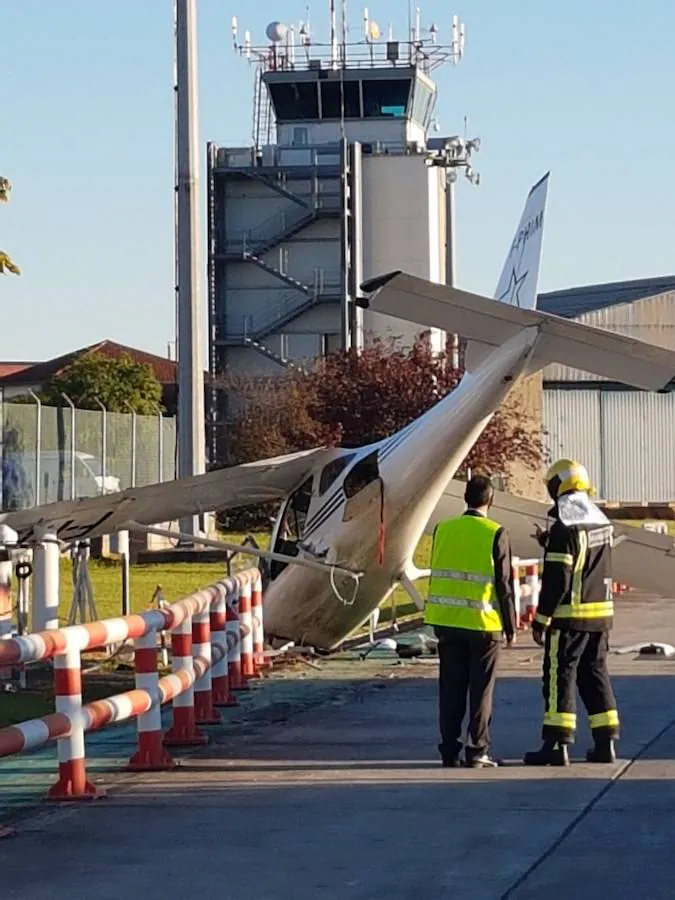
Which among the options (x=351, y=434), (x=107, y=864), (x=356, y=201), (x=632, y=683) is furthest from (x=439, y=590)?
(x=356, y=201)

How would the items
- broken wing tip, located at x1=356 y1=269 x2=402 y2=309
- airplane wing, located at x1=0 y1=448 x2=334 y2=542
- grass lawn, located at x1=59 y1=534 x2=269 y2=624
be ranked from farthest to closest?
grass lawn, located at x1=59 y1=534 x2=269 y2=624 → airplane wing, located at x1=0 y1=448 x2=334 y2=542 → broken wing tip, located at x1=356 y1=269 x2=402 y2=309

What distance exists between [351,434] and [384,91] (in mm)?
30866

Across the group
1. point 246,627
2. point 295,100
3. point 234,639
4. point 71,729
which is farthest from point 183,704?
point 295,100

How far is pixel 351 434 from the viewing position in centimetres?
4650

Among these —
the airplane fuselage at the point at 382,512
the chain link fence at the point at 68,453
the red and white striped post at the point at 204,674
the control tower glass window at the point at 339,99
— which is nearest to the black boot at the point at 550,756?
the red and white striped post at the point at 204,674

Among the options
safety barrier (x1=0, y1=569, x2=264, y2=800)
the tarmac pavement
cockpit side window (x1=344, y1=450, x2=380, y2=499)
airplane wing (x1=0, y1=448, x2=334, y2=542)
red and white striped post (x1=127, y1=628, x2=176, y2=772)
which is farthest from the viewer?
airplane wing (x1=0, y1=448, x2=334, y2=542)

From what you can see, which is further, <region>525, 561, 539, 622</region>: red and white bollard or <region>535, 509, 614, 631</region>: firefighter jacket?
<region>525, 561, 539, 622</region>: red and white bollard

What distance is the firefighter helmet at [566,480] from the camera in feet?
41.6

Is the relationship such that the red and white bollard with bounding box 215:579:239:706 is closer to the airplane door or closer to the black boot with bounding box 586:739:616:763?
the black boot with bounding box 586:739:616:763

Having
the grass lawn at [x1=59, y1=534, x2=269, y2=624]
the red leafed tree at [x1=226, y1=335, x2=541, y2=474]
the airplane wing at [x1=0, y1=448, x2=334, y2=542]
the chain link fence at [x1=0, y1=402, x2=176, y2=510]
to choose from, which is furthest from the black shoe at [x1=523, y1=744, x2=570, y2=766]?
the red leafed tree at [x1=226, y1=335, x2=541, y2=474]

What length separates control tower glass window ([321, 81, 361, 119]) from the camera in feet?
242

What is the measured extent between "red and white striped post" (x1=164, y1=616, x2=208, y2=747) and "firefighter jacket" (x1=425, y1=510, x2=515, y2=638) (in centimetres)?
183

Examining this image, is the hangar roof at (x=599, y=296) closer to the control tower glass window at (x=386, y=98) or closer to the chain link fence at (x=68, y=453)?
the control tower glass window at (x=386, y=98)

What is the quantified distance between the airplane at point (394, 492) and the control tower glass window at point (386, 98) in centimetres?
5355
